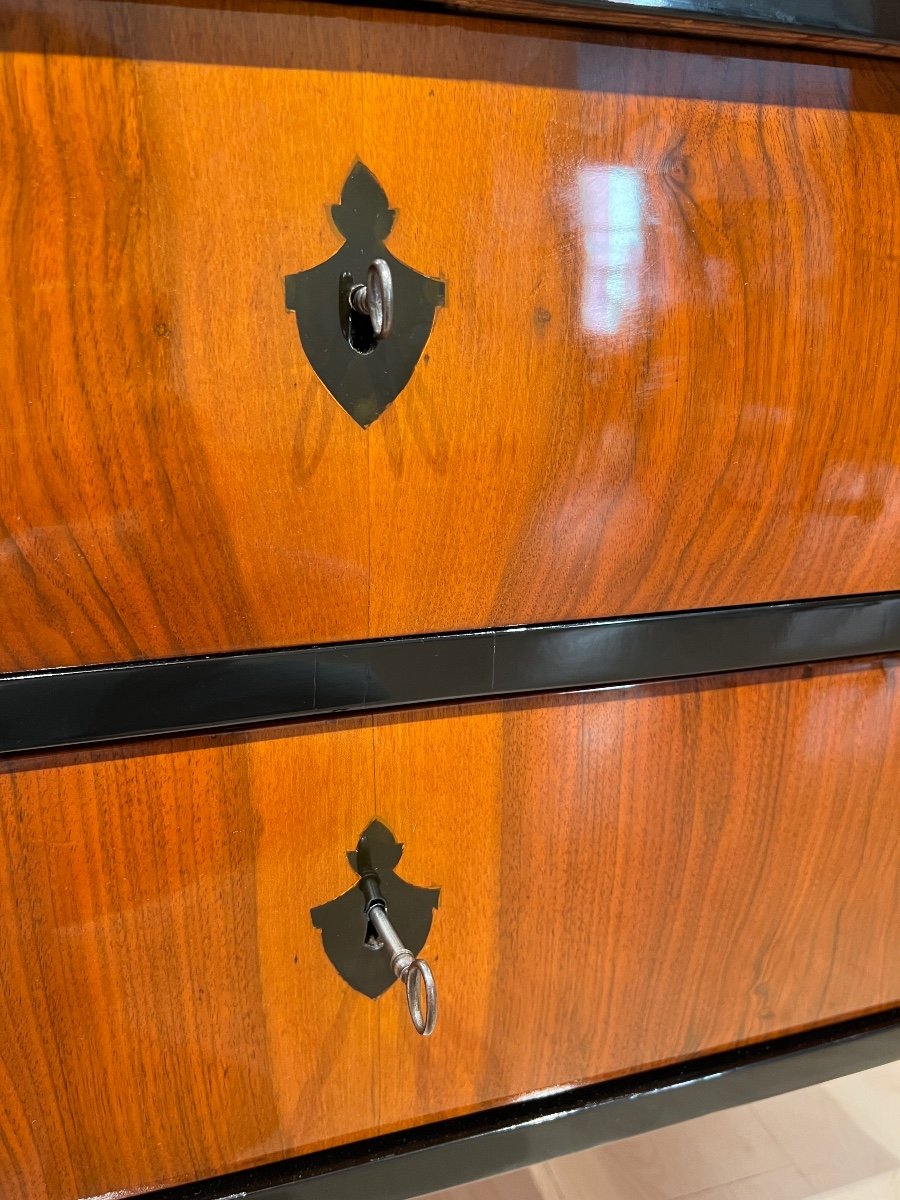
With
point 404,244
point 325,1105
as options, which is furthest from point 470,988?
point 404,244

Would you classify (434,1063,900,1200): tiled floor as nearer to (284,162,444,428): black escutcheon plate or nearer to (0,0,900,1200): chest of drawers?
(0,0,900,1200): chest of drawers

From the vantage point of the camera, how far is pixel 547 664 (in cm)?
38

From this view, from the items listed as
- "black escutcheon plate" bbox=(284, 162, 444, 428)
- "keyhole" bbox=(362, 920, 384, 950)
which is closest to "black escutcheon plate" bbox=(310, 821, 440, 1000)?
"keyhole" bbox=(362, 920, 384, 950)

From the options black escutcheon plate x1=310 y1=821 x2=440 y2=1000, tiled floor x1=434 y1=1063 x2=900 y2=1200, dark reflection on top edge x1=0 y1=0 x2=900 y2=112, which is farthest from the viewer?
tiled floor x1=434 y1=1063 x2=900 y2=1200

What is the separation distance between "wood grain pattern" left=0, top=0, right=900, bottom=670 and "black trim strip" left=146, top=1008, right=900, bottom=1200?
0.23m

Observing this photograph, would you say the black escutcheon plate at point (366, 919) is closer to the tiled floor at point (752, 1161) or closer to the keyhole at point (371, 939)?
the keyhole at point (371, 939)

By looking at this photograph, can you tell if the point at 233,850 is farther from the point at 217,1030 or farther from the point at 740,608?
the point at 740,608

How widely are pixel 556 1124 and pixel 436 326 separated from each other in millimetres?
360

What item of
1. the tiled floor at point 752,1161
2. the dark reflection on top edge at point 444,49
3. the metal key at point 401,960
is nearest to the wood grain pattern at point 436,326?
the dark reflection on top edge at point 444,49

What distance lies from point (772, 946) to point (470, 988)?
0.52ft

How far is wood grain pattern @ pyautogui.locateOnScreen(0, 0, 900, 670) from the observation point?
0.29m

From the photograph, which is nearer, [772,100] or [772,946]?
[772,100]

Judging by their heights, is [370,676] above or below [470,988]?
above

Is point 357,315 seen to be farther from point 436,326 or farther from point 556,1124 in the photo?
point 556,1124
